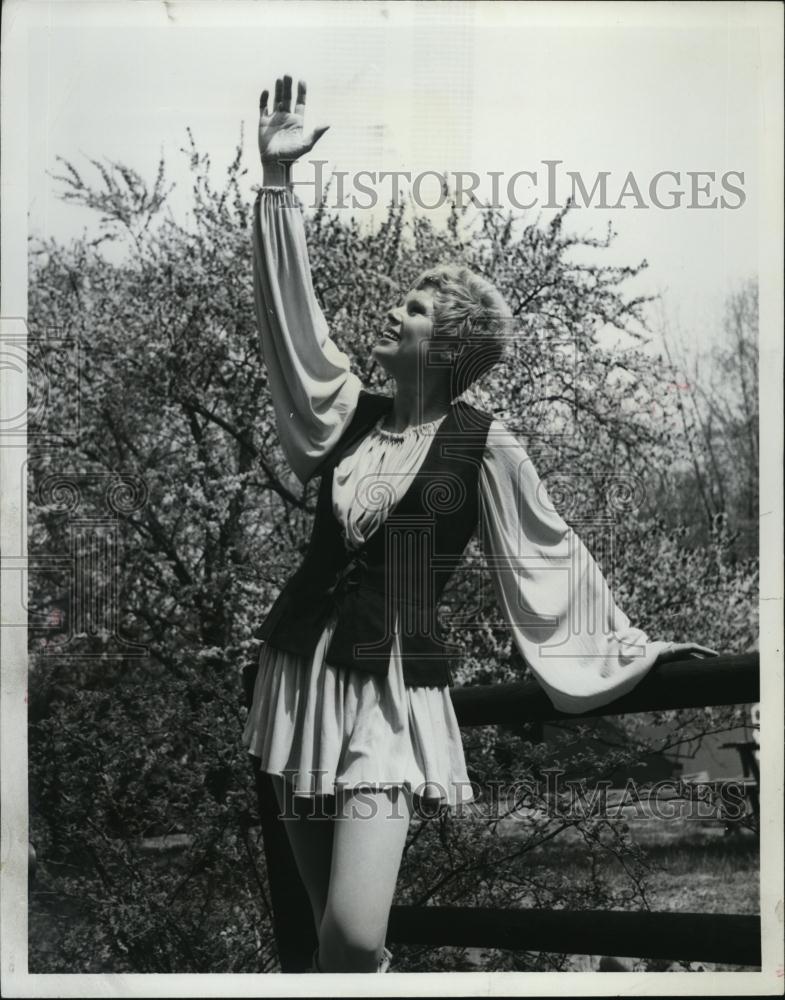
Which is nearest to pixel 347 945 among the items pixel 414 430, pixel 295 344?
pixel 414 430

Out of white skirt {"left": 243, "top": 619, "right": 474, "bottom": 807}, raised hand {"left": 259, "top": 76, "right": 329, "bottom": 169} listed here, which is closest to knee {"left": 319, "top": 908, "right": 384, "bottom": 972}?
white skirt {"left": 243, "top": 619, "right": 474, "bottom": 807}

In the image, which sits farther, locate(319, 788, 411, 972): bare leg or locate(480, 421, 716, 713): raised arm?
locate(480, 421, 716, 713): raised arm

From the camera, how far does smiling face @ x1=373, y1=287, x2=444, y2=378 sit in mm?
3355

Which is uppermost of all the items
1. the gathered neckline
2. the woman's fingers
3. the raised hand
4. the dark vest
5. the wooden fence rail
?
the woman's fingers

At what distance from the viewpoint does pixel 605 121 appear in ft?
12.3

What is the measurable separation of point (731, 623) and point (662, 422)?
61cm

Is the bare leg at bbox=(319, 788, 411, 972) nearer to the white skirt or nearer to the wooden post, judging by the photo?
the white skirt

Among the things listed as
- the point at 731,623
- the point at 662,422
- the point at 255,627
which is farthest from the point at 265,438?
the point at 731,623

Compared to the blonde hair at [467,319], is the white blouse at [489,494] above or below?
below

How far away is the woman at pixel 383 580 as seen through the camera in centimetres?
312

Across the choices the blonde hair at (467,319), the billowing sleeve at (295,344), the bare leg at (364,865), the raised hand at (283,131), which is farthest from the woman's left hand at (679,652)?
the raised hand at (283,131)

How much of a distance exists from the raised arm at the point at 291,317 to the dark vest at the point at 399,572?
0.11 metres

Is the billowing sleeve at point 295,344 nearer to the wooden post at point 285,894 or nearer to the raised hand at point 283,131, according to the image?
the raised hand at point 283,131

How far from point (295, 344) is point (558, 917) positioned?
1.51 meters
